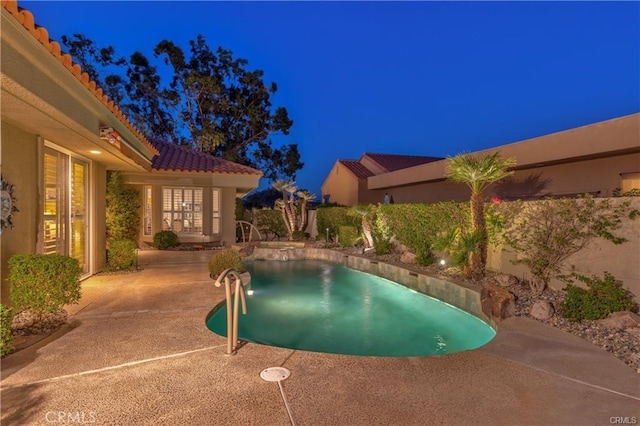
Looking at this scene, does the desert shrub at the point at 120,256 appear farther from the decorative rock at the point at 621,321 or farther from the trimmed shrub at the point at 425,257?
the decorative rock at the point at 621,321

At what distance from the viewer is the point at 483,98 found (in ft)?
237

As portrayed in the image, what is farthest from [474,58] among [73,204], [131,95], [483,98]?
[73,204]

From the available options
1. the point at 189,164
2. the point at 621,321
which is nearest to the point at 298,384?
the point at 621,321

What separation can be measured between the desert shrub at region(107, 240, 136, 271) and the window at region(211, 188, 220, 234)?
670 cm

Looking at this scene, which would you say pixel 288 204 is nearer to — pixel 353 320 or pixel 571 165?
pixel 571 165

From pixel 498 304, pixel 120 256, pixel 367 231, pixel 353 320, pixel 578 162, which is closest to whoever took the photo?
pixel 498 304

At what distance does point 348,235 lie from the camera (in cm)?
1780

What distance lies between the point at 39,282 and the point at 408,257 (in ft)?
33.5

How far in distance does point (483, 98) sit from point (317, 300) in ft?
244

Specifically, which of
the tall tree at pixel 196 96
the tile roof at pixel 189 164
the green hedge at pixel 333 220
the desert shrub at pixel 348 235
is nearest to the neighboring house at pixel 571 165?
the green hedge at pixel 333 220

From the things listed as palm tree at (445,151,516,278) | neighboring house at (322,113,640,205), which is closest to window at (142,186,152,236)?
palm tree at (445,151,516,278)

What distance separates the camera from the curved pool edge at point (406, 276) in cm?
803

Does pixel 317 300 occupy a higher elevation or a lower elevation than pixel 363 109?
lower

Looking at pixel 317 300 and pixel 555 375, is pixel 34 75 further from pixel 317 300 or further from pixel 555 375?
pixel 317 300
